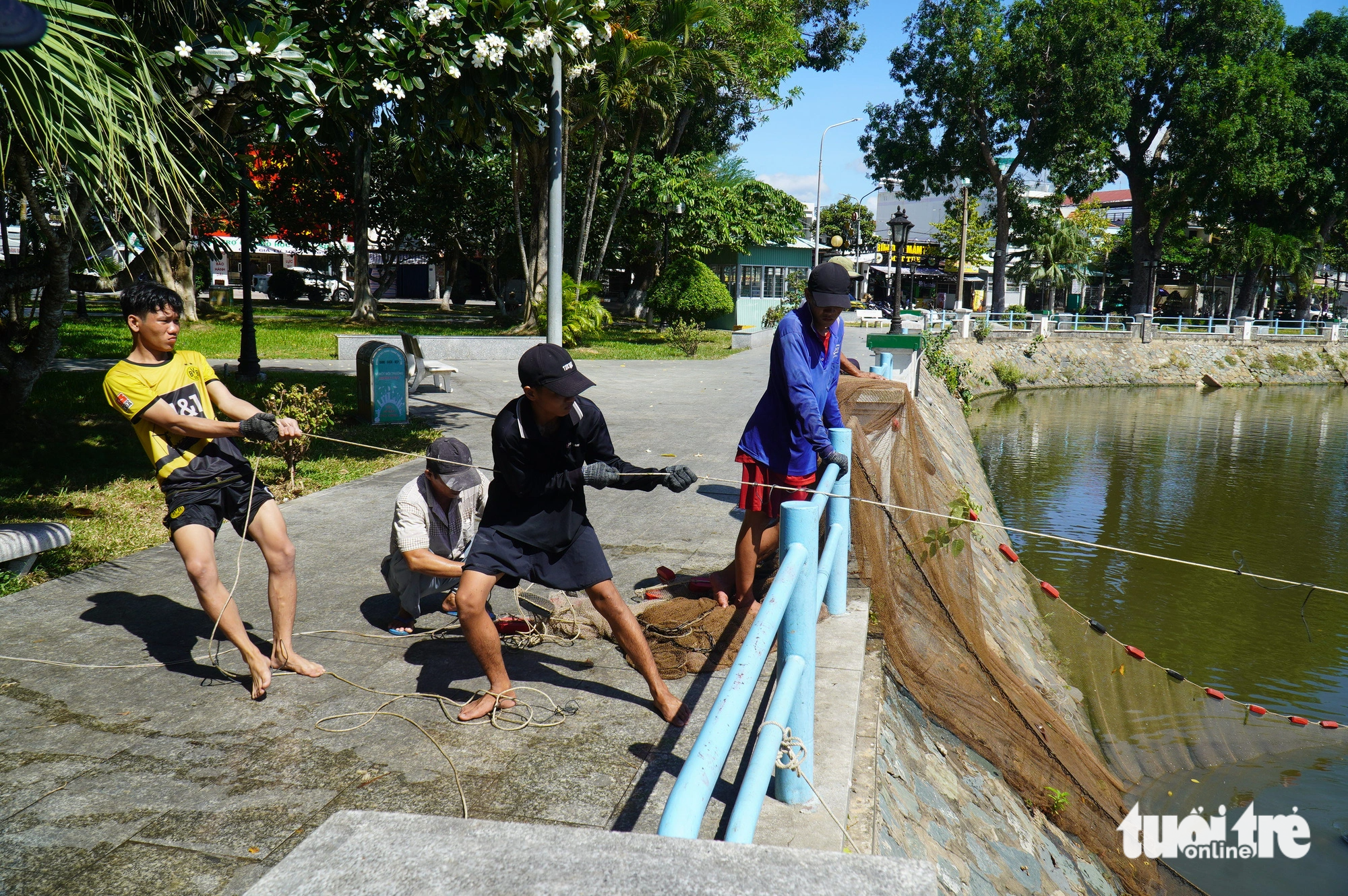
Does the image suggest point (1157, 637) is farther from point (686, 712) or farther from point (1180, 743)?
point (686, 712)

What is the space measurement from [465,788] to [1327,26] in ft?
165

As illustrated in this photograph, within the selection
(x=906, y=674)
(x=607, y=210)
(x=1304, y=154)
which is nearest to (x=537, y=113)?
(x=906, y=674)

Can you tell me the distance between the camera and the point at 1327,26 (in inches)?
1574

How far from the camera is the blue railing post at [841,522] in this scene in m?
4.61

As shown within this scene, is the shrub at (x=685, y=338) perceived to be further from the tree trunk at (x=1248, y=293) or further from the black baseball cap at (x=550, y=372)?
the tree trunk at (x=1248, y=293)

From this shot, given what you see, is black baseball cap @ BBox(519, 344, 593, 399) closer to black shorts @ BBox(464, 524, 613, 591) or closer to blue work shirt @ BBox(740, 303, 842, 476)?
black shorts @ BBox(464, 524, 613, 591)

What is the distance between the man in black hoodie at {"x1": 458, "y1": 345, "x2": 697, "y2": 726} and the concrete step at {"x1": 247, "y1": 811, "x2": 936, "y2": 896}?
2.25 metres

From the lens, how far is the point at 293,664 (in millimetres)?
4371

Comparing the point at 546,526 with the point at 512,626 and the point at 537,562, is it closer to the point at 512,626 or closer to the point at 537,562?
the point at 537,562

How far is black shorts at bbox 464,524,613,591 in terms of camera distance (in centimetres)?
383

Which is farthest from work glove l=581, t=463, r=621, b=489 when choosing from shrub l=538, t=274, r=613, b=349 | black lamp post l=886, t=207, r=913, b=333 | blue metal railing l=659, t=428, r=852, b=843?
black lamp post l=886, t=207, r=913, b=333

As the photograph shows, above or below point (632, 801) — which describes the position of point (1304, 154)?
above

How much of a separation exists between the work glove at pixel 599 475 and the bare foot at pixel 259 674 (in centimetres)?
169

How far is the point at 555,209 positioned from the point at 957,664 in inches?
327
